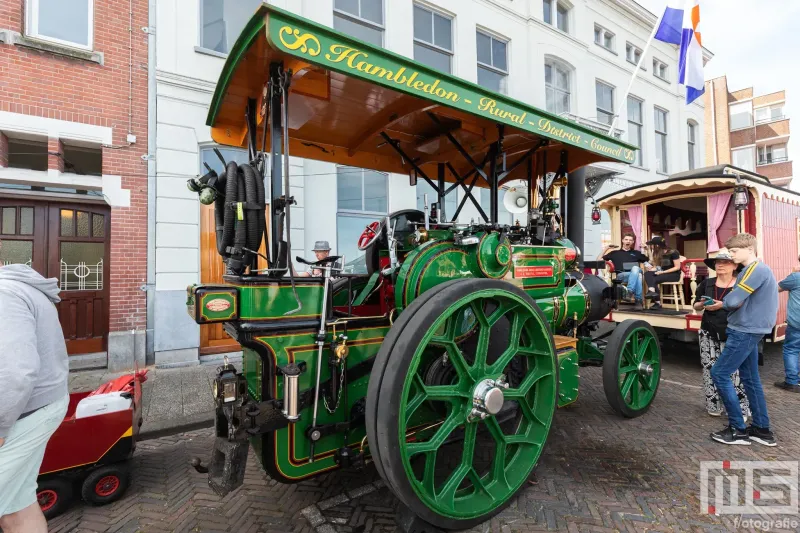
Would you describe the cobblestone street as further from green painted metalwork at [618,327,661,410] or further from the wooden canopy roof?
the wooden canopy roof

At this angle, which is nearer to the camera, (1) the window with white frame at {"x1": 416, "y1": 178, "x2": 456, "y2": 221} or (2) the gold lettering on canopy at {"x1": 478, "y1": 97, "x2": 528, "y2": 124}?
(2) the gold lettering on canopy at {"x1": 478, "y1": 97, "x2": 528, "y2": 124}

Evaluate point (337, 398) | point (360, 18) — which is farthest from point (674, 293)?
point (360, 18)

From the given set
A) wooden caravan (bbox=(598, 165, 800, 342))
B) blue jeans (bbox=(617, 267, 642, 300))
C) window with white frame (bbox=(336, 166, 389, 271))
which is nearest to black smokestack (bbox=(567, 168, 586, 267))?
blue jeans (bbox=(617, 267, 642, 300))

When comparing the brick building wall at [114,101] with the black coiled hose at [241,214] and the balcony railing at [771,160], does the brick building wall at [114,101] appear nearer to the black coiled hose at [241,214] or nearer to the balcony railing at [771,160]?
the black coiled hose at [241,214]

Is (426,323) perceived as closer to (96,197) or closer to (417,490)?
(417,490)

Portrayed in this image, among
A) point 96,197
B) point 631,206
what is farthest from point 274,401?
point 631,206

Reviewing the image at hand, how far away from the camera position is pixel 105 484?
9.19 feet

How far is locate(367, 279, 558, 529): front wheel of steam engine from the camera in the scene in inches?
78.7

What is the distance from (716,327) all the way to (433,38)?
807 centimetres

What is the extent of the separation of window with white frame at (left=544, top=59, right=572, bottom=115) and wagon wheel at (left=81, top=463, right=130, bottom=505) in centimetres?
1204

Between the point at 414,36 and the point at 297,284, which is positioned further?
the point at 414,36

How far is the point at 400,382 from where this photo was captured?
197 centimetres

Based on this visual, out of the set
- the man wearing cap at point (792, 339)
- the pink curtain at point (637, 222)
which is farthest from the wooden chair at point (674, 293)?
the man wearing cap at point (792, 339)

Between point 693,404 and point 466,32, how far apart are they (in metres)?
8.72
